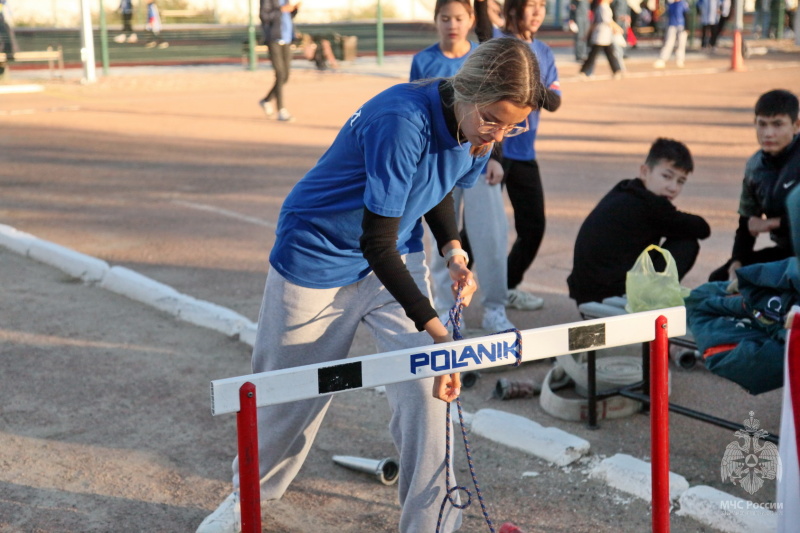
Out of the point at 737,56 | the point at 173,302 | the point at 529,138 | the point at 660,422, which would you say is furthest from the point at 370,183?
the point at 737,56

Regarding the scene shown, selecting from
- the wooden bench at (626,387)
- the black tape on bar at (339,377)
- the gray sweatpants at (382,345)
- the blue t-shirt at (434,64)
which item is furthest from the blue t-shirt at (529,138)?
the black tape on bar at (339,377)

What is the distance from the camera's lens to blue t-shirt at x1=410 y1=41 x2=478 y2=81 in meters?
5.60

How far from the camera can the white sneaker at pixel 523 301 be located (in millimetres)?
6379

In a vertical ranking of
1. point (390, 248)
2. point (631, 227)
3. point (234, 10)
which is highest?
point (234, 10)

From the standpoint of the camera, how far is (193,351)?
5.66 m

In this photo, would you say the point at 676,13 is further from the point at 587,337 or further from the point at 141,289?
the point at 587,337

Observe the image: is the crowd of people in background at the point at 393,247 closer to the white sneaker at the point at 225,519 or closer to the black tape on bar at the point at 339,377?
the white sneaker at the point at 225,519

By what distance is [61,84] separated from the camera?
68.7ft

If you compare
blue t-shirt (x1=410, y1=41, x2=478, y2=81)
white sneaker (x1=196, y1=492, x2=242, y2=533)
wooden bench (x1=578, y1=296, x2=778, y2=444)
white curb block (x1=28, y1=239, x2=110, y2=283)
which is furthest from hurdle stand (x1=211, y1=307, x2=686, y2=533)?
white curb block (x1=28, y1=239, x2=110, y2=283)

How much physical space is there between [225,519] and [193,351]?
6.97ft

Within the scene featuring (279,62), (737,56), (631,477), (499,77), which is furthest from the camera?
(737,56)

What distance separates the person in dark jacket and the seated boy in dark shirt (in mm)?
311

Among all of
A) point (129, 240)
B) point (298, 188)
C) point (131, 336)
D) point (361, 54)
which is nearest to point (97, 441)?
point (131, 336)

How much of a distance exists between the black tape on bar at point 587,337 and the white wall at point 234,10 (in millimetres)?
34815
